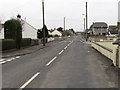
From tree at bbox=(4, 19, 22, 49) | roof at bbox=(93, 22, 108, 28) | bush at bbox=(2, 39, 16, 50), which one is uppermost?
roof at bbox=(93, 22, 108, 28)

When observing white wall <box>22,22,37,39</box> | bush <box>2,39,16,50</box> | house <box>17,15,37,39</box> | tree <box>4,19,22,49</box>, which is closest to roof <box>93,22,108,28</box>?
white wall <box>22,22,37,39</box>

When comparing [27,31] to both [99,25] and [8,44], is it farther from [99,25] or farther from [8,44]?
[99,25]

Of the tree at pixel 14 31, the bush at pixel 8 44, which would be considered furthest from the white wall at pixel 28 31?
the bush at pixel 8 44

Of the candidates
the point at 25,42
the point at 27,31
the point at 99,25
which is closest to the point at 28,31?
the point at 27,31

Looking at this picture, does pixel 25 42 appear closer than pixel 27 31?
Yes

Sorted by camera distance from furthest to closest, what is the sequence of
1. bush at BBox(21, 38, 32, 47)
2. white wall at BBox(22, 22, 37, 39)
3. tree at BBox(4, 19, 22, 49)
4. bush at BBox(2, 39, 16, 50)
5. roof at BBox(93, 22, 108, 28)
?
roof at BBox(93, 22, 108, 28) → white wall at BBox(22, 22, 37, 39) → bush at BBox(21, 38, 32, 47) → tree at BBox(4, 19, 22, 49) → bush at BBox(2, 39, 16, 50)

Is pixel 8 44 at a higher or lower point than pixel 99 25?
lower

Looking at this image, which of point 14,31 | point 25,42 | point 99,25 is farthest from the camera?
point 99,25

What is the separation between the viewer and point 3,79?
906cm

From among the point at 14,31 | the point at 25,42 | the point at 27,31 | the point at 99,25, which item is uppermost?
the point at 99,25

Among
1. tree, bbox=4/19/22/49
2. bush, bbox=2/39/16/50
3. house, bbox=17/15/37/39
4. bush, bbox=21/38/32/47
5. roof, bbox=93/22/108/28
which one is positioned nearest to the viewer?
bush, bbox=2/39/16/50

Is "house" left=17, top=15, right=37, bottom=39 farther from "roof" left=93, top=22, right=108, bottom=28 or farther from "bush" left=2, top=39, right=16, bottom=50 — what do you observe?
"roof" left=93, top=22, right=108, bottom=28

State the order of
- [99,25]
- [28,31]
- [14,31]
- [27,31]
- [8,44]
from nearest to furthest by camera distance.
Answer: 1. [8,44]
2. [14,31]
3. [27,31]
4. [28,31]
5. [99,25]

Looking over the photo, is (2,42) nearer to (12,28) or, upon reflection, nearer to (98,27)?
(12,28)
